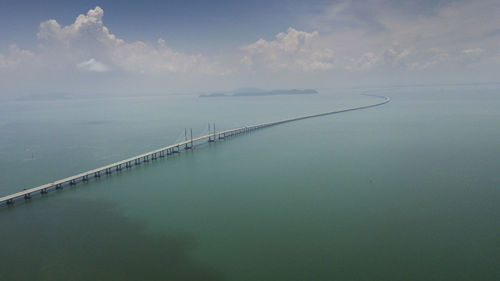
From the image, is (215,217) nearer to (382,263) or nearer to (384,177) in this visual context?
(382,263)

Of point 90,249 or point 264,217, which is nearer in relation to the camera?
point 90,249

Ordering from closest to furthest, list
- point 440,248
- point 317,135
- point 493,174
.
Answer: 1. point 440,248
2. point 493,174
3. point 317,135

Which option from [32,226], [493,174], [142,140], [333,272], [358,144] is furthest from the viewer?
[142,140]

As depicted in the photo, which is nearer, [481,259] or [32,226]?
[481,259]

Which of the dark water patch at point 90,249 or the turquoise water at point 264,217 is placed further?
the turquoise water at point 264,217

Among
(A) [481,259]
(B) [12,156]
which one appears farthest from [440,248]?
(B) [12,156]

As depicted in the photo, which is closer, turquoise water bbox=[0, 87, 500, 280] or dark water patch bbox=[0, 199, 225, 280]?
dark water patch bbox=[0, 199, 225, 280]

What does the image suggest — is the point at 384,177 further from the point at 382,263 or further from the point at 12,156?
the point at 12,156
